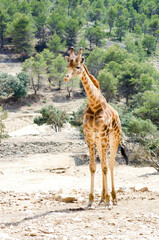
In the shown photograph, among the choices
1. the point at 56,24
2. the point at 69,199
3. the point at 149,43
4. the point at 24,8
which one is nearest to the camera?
the point at 69,199

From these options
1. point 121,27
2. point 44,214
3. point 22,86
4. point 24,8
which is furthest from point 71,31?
point 44,214

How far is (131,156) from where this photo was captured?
23609mm

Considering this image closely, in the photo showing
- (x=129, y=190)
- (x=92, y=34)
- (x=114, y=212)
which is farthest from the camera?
(x=92, y=34)

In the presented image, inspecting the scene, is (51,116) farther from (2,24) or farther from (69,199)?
(2,24)

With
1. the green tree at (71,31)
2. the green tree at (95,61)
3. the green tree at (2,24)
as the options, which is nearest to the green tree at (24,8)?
the green tree at (2,24)

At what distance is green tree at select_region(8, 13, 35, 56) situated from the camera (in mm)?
71562

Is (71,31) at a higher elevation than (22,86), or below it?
higher

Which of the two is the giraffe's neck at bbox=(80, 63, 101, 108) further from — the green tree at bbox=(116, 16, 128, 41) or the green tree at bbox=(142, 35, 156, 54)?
the green tree at bbox=(116, 16, 128, 41)

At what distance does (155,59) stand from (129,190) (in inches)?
2973

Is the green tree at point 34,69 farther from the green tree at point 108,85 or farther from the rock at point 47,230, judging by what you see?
the rock at point 47,230

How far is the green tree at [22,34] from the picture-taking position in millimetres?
71562

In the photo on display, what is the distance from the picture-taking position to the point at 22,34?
72.1 metres

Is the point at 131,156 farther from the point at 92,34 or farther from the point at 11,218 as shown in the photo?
the point at 92,34

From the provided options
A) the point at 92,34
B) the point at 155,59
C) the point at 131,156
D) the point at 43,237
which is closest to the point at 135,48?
the point at 155,59
